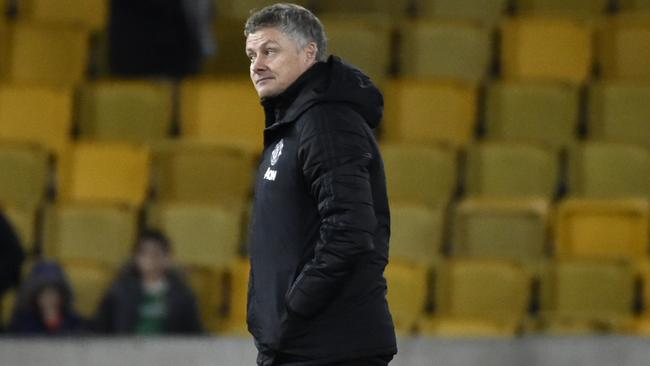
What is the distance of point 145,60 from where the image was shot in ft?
29.0

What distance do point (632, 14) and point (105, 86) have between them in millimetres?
3007

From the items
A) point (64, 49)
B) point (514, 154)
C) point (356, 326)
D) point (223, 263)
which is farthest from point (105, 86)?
point (356, 326)

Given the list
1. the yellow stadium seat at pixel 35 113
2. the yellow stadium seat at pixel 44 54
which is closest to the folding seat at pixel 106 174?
the yellow stadium seat at pixel 35 113

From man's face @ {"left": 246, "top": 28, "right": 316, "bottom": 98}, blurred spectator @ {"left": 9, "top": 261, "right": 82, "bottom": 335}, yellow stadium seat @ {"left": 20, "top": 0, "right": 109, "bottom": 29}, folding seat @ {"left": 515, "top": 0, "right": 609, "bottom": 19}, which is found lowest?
blurred spectator @ {"left": 9, "top": 261, "right": 82, "bottom": 335}

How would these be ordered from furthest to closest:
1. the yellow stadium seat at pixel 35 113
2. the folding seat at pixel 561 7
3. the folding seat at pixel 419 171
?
the folding seat at pixel 561 7, the yellow stadium seat at pixel 35 113, the folding seat at pixel 419 171

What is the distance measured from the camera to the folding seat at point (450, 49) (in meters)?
8.66

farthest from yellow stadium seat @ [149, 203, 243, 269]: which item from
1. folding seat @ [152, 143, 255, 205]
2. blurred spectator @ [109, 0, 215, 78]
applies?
blurred spectator @ [109, 0, 215, 78]

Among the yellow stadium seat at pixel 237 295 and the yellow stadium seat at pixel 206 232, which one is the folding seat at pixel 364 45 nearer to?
the yellow stadium seat at pixel 206 232

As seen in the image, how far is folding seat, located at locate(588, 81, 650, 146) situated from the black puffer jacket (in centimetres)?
527

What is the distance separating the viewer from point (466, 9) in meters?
9.16

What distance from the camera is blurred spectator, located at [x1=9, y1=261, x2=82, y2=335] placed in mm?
6730

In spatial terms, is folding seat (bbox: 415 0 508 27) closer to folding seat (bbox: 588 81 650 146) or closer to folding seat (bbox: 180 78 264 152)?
folding seat (bbox: 588 81 650 146)

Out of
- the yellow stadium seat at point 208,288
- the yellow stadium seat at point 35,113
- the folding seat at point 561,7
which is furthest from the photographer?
the folding seat at point 561,7

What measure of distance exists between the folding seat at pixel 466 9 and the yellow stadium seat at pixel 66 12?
193cm
